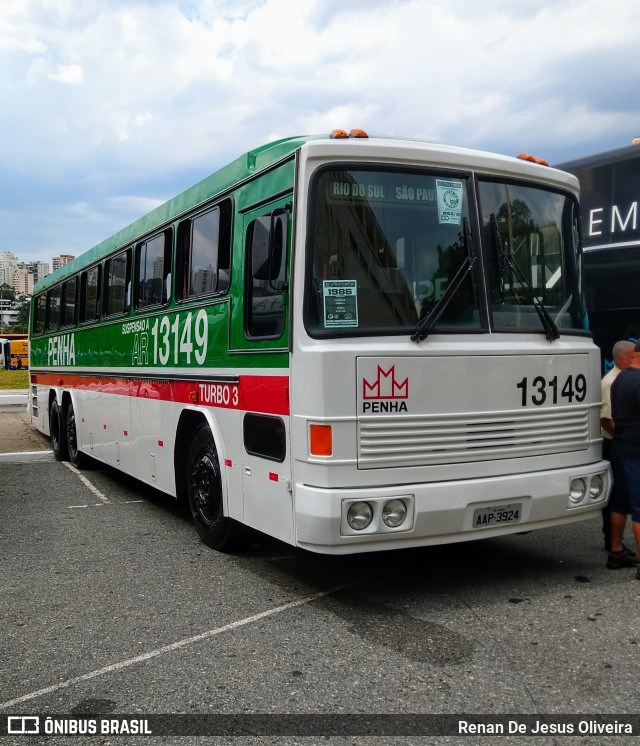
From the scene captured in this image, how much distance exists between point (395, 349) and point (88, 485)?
6695 mm

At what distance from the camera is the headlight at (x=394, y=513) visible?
490 cm

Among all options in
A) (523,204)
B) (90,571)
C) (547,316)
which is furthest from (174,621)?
(523,204)

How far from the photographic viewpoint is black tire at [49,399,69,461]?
12633 mm

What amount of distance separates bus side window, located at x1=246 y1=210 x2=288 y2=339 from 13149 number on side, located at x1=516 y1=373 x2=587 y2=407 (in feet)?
5.49

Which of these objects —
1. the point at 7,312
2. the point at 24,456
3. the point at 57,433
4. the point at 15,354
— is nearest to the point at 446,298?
the point at 57,433

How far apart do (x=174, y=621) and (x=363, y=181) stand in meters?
2.98

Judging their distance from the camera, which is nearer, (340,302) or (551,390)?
(340,302)

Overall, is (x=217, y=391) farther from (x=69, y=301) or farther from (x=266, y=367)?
(x=69, y=301)

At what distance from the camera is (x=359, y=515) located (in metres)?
4.86

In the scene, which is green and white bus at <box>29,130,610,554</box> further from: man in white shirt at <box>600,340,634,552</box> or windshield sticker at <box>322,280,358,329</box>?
man in white shirt at <box>600,340,634,552</box>

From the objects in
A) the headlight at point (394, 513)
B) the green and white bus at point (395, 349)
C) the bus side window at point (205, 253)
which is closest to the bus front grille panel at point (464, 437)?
the green and white bus at point (395, 349)

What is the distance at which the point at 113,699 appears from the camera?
3.91m

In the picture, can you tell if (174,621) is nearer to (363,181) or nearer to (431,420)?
(431,420)

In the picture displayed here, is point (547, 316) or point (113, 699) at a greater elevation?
point (547, 316)
